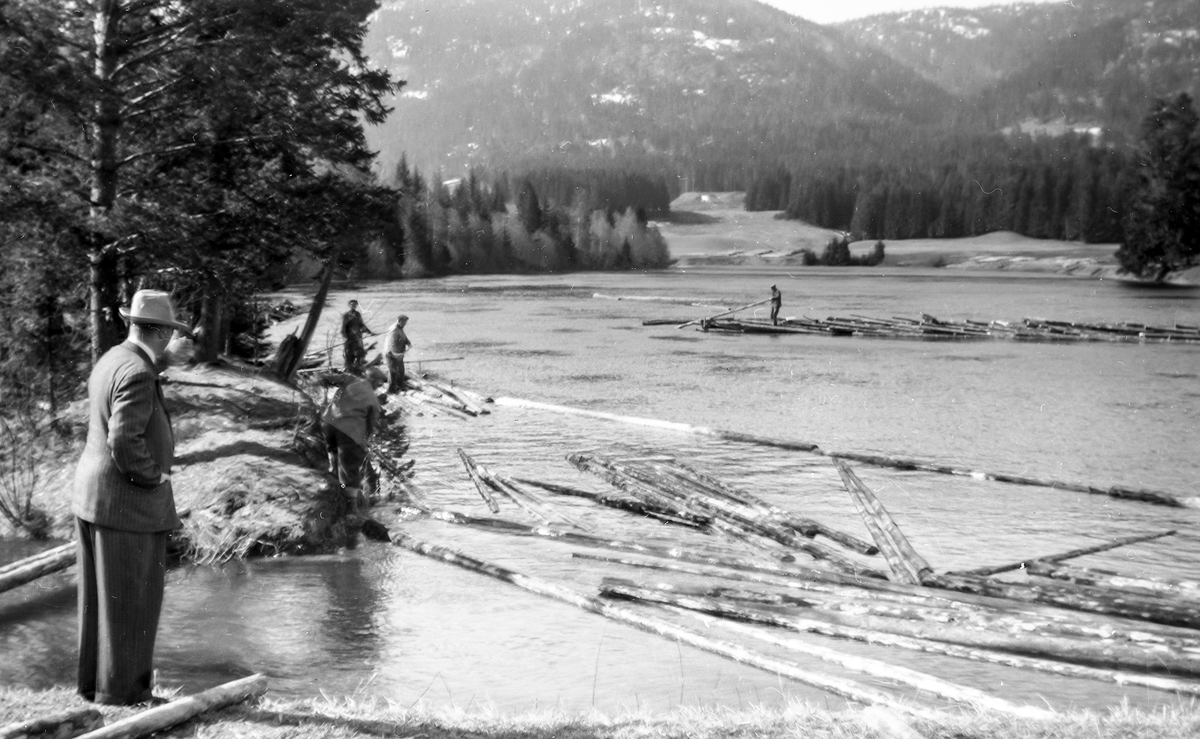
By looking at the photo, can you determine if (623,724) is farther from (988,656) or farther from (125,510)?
(988,656)

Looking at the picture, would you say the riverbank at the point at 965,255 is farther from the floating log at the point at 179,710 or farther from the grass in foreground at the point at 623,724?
the floating log at the point at 179,710

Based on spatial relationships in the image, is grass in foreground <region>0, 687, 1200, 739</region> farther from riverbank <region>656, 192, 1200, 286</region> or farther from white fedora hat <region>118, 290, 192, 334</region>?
riverbank <region>656, 192, 1200, 286</region>

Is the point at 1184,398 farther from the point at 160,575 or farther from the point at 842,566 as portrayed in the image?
the point at 160,575

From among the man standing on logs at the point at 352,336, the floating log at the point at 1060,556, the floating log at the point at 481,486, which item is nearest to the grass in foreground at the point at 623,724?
the floating log at the point at 1060,556

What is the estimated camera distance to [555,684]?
8.90 meters

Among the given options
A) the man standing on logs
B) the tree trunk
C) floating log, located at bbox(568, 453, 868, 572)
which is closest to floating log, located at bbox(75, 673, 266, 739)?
floating log, located at bbox(568, 453, 868, 572)

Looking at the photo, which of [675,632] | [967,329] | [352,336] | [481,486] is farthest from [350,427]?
[967,329]

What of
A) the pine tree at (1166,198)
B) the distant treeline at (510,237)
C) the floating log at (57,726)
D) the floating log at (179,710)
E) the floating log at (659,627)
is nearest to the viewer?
the floating log at (57,726)

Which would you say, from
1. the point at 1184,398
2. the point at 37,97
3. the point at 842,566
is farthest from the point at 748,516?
the point at 1184,398

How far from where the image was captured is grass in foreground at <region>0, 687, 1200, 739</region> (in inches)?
240

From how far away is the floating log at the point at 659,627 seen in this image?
7.79m

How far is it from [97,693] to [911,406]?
24722 mm

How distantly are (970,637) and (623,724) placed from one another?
315 centimetres

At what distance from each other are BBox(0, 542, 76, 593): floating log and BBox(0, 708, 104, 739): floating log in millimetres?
4613
